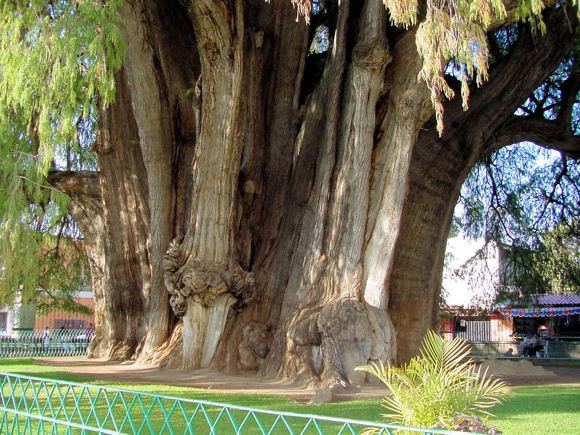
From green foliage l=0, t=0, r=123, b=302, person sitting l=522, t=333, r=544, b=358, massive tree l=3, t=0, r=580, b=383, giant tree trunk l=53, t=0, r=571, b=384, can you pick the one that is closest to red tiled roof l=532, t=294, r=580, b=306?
person sitting l=522, t=333, r=544, b=358

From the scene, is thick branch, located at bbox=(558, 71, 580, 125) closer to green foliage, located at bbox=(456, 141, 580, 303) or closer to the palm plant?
green foliage, located at bbox=(456, 141, 580, 303)

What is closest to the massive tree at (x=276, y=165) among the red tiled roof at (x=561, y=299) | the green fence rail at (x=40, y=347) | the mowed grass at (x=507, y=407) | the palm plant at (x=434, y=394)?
the mowed grass at (x=507, y=407)

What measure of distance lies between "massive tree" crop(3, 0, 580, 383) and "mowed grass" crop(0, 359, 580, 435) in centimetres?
166

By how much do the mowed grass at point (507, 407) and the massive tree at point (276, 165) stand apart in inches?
65.3

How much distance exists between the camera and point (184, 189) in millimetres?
14492

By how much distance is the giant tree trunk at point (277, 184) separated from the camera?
39.4 ft

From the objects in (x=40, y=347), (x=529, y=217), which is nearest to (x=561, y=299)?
(x=529, y=217)

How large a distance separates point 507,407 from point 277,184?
6.33m

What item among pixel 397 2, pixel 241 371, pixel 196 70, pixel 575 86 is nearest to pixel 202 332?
pixel 241 371

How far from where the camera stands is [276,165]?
14.0m

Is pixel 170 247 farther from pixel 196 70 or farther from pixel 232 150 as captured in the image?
pixel 196 70

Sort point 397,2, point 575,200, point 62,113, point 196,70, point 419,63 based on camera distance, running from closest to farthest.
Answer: point 397,2 → point 62,113 → point 419,63 → point 196,70 → point 575,200

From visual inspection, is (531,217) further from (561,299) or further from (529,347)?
(561,299)

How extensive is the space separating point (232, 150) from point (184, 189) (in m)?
2.24
